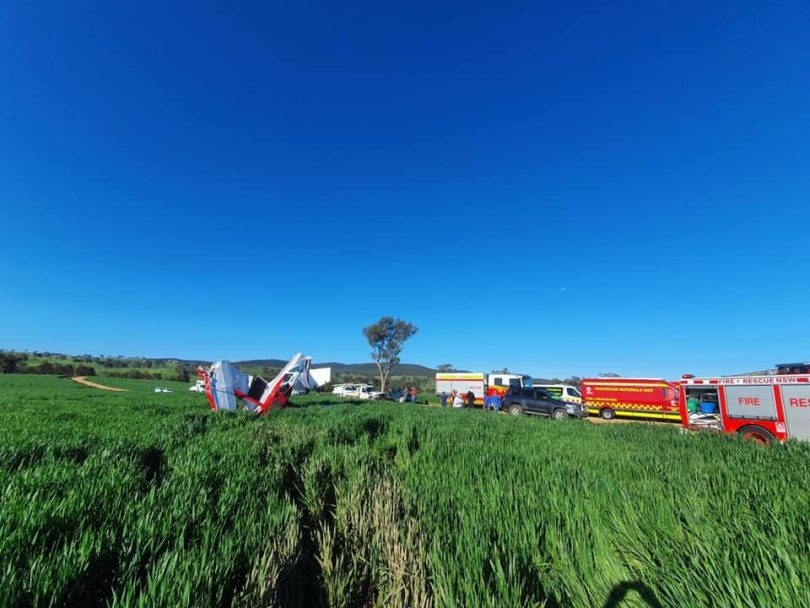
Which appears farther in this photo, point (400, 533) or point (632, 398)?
point (632, 398)

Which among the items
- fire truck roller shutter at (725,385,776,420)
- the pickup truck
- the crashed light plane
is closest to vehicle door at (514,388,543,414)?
the pickup truck

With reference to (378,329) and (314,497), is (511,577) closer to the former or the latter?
(314,497)

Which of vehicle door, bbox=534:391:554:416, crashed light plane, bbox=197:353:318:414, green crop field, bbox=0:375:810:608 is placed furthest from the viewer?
vehicle door, bbox=534:391:554:416

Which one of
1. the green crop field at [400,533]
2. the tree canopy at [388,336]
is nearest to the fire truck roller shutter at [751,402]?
the green crop field at [400,533]

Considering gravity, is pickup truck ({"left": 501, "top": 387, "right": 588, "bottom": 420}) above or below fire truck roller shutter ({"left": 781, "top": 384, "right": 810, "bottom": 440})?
below

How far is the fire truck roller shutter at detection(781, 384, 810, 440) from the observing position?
11.8m

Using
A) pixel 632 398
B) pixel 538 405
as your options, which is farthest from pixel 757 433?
pixel 632 398

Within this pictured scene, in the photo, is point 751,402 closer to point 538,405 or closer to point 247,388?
point 538,405

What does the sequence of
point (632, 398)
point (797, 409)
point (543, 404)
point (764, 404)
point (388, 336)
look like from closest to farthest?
point (797, 409) < point (764, 404) < point (543, 404) < point (632, 398) < point (388, 336)

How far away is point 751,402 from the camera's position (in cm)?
1339

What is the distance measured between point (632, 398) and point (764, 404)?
13.6m

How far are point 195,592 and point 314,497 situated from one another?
337 centimetres

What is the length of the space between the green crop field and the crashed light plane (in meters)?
12.2

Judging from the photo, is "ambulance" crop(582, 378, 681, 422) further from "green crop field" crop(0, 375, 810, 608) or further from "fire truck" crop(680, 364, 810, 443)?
"green crop field" crop(0, 375, 810, 608)
